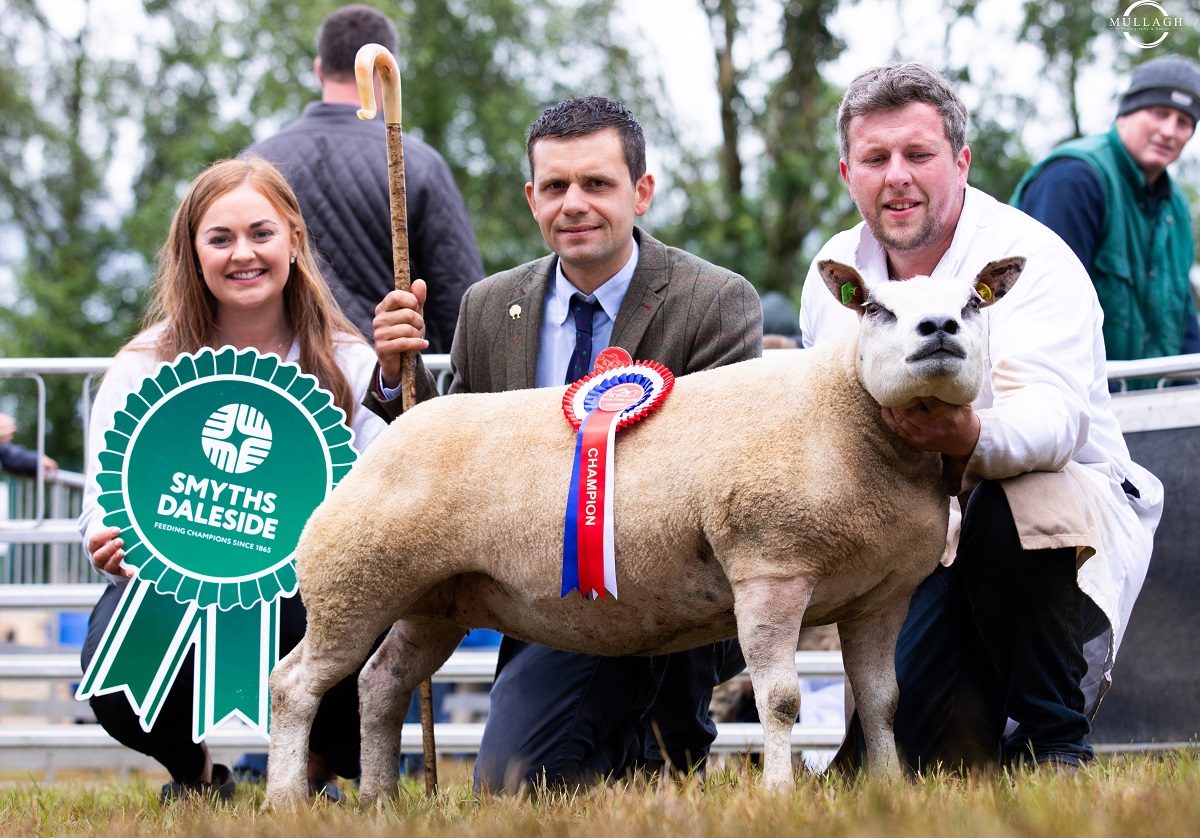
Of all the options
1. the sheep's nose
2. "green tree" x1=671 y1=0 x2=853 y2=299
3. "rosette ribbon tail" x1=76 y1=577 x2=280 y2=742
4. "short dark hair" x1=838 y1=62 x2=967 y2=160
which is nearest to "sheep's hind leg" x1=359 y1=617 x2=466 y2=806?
"rosette ribbon tail" x1=76 y1=577 x2=280 y2=742

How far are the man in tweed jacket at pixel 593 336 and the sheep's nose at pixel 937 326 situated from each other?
1.14 m

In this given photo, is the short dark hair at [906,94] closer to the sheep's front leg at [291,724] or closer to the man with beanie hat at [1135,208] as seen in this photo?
the man with beanie hat at [1135,208]

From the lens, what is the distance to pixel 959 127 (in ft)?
12.7

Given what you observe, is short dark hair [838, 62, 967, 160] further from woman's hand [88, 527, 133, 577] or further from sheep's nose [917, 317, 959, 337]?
woman's hand [88, 527, 133, 577]

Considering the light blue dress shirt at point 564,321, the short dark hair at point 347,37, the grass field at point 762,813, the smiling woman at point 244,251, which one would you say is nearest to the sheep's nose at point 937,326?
the grass field at point 762,813

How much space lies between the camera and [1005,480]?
354 centimetres

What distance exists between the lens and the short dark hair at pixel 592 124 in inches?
159

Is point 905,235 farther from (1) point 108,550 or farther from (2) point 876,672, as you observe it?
(1) point 108,550

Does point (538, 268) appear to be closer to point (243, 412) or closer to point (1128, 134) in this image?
point (243, 412)

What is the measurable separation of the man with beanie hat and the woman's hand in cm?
415

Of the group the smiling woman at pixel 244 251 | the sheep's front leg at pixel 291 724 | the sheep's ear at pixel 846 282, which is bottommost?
the sheep's front leg at pixel 291 724

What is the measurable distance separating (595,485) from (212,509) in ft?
4.85

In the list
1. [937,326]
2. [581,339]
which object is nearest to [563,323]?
[581,339]

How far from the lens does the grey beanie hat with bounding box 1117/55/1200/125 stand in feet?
19.5
